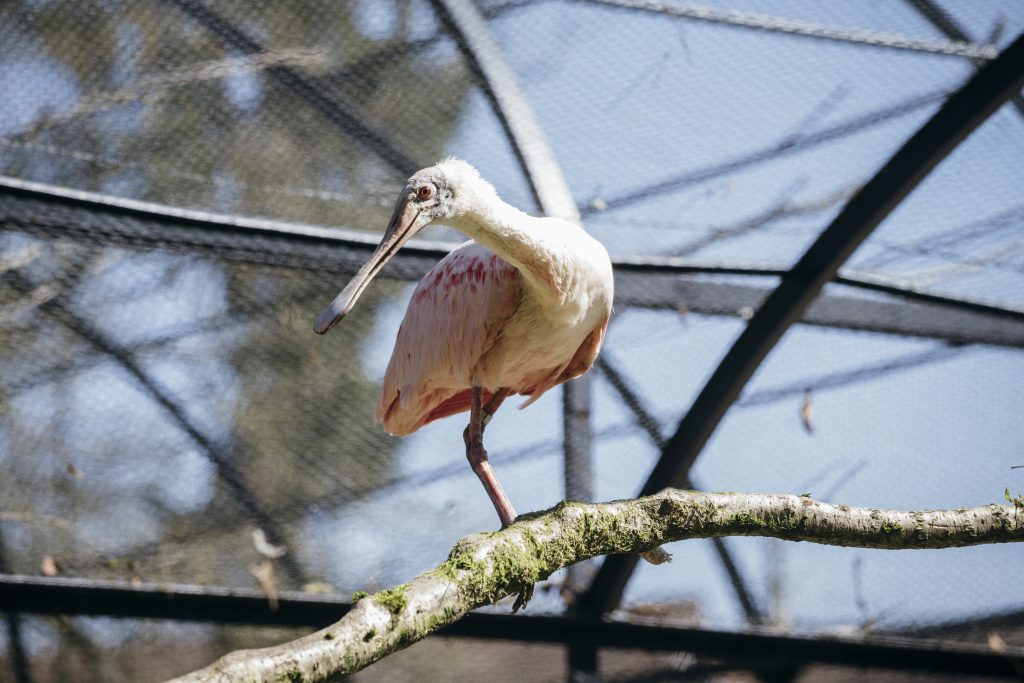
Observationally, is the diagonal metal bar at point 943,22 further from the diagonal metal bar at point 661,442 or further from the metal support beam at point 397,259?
the diagonal metal bar at point 661,442

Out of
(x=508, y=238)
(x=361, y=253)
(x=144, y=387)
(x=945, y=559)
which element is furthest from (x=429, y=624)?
(x=945, y=559)

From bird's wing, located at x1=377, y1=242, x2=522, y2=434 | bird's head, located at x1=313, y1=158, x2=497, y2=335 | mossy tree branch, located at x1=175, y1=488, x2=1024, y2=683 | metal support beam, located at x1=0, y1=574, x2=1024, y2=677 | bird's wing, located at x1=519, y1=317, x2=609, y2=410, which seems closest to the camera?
mossy tree branch, located at x1=175, y1=488, x2=1024, y2=683

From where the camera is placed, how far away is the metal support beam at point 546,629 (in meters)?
4.25

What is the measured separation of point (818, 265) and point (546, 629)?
1861 millimetres

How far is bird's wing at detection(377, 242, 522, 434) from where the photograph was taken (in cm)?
346

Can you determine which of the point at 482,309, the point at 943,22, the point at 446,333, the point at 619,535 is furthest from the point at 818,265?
the point at 619,535

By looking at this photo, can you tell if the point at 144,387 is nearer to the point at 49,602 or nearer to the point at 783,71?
the point at 49,602

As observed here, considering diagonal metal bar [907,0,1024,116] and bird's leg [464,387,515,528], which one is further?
diagonal metal bar [907,0,1024,116]

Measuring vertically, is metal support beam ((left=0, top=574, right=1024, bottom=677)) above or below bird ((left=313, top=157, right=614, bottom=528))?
below

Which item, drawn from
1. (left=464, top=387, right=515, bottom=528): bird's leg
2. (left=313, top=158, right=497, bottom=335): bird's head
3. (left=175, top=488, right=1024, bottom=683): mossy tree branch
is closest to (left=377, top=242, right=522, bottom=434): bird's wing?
(left=464, top=387, right=515, bottom=528): bird's leg

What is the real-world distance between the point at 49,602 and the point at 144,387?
3.12ft

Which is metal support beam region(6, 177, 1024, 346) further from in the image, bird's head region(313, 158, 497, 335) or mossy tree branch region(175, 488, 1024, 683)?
mossy tree branch region(175, 488, 1024, 683)

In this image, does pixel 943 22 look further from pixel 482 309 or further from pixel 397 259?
pixel 397 259

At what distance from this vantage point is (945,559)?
14.8ft
